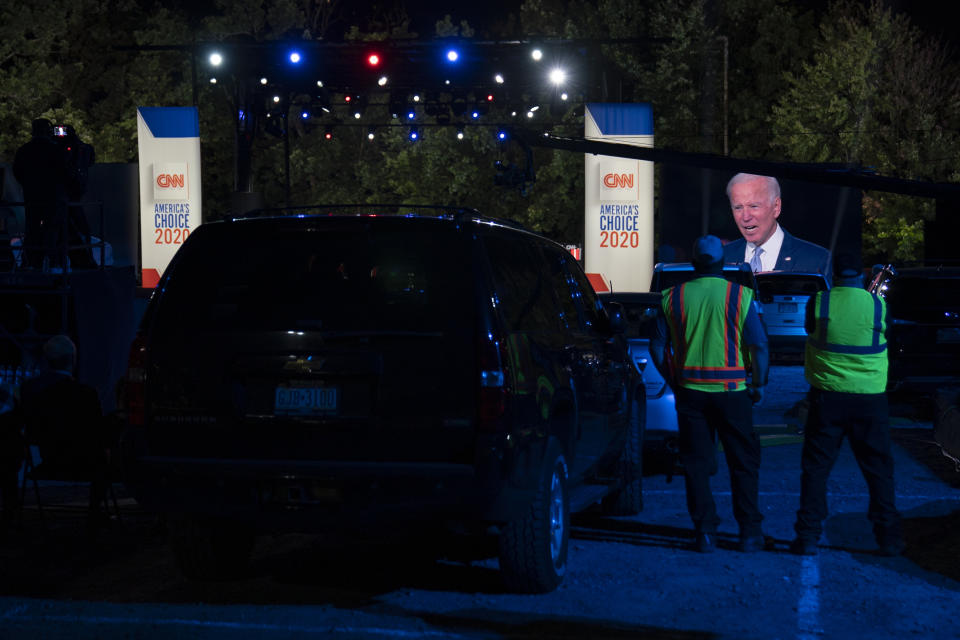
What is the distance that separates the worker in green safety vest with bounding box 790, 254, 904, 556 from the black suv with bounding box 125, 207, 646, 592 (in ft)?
6.29

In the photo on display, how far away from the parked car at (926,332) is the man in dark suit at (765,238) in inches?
564

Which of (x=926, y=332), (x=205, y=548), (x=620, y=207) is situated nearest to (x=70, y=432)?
(x=205, y=548)

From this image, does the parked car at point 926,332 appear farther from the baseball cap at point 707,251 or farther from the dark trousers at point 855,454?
the baseball cap at point 707,251

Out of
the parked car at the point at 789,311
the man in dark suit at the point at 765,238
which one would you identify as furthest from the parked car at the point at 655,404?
the man in dark suit at the point at 765,238

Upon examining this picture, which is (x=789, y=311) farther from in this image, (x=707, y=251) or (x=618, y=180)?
(x=707, y=251)

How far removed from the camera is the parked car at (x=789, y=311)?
21.7 meters

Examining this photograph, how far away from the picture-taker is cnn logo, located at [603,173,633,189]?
2595 centimetres

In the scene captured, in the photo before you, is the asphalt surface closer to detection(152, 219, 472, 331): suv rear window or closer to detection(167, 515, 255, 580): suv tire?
detection(167, 515, 255, 580): suv tire

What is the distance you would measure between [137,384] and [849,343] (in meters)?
4.05

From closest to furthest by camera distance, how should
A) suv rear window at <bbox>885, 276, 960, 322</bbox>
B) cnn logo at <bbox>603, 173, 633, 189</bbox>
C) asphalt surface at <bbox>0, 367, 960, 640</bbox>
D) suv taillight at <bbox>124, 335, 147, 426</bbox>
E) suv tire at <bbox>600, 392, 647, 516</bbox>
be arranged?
asphalt surface at <bbox>0, 367, 960, 640</bbox> < suv taillight at <bbox>124, 335, 147, 426</bbox> < suv tire at <bbox>600, 392, 647, 516</bbox> < suv rear window at <bbox>885, 276, 960, 322</bbox> < cnn logo at <bbox>603, 173, 633, 189</bbox>

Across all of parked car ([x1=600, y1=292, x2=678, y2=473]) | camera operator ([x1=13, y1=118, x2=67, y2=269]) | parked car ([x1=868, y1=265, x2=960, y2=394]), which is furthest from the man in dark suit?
parked car ([x1=600, y1=292, x2=678, y2=473])

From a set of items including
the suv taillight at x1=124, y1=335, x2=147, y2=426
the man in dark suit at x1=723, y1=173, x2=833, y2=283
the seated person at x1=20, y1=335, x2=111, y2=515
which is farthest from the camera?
the man in dark suit at x1=723, y1=173, x2=833, y2=283

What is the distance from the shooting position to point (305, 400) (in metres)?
5.93

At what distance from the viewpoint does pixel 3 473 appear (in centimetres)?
814
